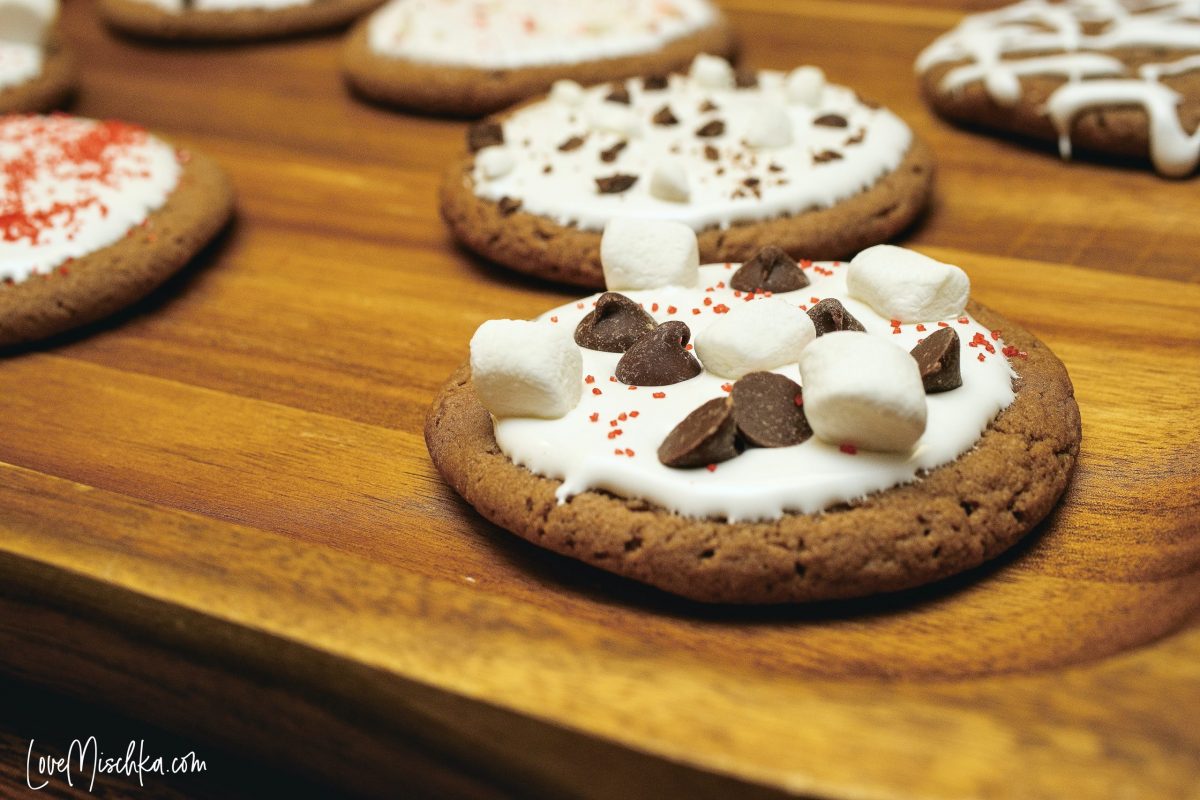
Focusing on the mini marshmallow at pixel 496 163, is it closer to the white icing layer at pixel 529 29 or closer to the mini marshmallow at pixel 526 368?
the white icing layer at pixel 529 29

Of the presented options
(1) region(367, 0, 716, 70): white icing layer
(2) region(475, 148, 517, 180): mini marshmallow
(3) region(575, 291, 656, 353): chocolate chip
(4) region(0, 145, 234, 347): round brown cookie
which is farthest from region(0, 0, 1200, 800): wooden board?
(1) region(367, 0, 716, 70): white icing layer

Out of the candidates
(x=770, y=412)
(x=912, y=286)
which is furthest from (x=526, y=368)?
(x=912, y=286)

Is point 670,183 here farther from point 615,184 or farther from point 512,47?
point 512,47

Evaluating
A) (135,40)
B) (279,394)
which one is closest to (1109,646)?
(279,394)

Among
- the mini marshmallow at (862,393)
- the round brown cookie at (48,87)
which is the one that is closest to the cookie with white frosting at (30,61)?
the round brown cookie at (48,87)

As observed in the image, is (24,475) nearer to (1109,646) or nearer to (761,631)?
(761,631)

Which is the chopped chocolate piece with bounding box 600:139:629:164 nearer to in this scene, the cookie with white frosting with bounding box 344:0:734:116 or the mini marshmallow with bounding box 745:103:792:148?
the mini marshmallow with bounding box 745:103:792:148
